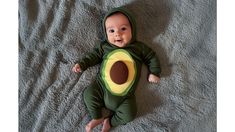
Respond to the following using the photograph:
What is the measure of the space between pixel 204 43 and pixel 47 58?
65cm

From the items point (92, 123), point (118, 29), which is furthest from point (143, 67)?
point (92, 123)

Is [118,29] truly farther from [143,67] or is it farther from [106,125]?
[106,125]

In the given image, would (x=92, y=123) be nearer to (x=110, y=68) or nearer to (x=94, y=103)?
(x=94, y=103)

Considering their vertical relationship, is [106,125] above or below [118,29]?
below

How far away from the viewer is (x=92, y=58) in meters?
1.35

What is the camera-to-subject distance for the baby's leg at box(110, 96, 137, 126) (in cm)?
131

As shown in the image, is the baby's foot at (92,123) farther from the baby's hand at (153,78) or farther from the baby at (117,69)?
the baby's hand at (153,78)

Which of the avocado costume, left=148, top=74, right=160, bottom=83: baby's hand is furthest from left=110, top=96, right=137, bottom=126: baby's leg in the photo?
left=148, top=74, right=160, bottom=83: baby's hand

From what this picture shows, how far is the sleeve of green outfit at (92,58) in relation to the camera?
4.42ft

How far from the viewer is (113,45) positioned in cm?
135

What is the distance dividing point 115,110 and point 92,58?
23 centimetres

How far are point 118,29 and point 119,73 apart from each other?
0.56 feet

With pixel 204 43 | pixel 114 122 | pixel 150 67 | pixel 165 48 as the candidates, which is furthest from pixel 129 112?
pixel 204 43

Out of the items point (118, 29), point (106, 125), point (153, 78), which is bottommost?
point (106, 125)
